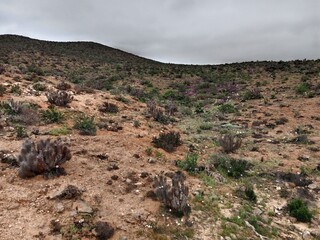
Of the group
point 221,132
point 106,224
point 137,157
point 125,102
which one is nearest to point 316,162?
point 221,132

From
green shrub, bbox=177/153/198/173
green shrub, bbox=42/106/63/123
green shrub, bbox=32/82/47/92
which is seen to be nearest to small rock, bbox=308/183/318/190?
green shrub, bbox=177/153/198/173

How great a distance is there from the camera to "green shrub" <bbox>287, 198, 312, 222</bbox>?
9.02 metres

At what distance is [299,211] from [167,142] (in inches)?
203

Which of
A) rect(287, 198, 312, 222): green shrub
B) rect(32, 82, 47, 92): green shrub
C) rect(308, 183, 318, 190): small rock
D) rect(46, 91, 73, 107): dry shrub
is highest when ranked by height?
rect(32, 82, 47, 92): green shrub

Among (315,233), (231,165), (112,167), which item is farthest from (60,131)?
(315,233)

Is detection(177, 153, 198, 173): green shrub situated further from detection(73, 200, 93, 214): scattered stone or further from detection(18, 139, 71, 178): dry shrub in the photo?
detection(73, 200, 93, 214): scattered stone

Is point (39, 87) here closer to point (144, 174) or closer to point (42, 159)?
point (42, 159)

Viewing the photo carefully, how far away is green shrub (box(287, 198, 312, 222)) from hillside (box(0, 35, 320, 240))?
0.08 feet

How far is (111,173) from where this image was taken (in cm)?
931

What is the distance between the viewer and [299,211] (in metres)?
9.10

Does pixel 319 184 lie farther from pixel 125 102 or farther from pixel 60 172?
pixel 125 102

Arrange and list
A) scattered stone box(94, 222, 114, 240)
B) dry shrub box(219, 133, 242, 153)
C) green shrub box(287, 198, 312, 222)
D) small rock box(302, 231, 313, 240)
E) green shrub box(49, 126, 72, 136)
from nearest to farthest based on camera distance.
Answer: scattered stone box(94, 222, 114, 240) < small rock box(302, 231, 313, 240) < green shrub box(287, 198, 312, 222) < green shrub box(49, 126, 72, 136) < dry shrub box(219, 133, 242, 153)

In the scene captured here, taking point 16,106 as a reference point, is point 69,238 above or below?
below

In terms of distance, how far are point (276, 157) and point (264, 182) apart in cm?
237
